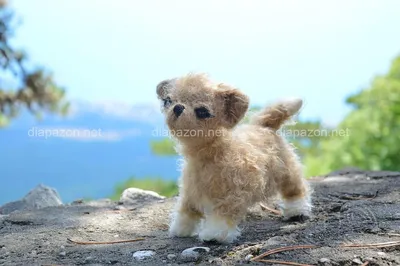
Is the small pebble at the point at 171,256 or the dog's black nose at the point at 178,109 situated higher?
the dog's black nose at the point at 178,109

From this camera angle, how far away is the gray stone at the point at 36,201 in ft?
11.8

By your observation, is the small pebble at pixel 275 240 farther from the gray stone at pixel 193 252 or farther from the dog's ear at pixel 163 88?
the dog's ear at pixel 163 88

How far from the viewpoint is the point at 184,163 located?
2627mm

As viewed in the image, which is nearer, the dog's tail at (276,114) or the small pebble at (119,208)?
the dog's tail at (276,114)

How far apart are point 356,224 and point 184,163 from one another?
909 millimetres

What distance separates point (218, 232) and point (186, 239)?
226 mm

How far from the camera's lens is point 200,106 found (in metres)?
2.34

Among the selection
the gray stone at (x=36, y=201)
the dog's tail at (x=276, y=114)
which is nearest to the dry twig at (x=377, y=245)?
the dog's tail at (x=276, y=114)

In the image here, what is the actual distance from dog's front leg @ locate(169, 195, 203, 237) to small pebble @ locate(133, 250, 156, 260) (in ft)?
1.09

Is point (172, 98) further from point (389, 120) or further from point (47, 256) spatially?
point (389, 120)

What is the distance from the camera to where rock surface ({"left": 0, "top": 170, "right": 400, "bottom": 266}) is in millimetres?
2109

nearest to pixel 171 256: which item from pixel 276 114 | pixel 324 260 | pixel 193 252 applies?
pixel 193 252

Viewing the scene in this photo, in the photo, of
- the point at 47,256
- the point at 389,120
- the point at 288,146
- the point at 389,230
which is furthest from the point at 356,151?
the point at 47,256

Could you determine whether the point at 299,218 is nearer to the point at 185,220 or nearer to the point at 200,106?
the point at 185,220
